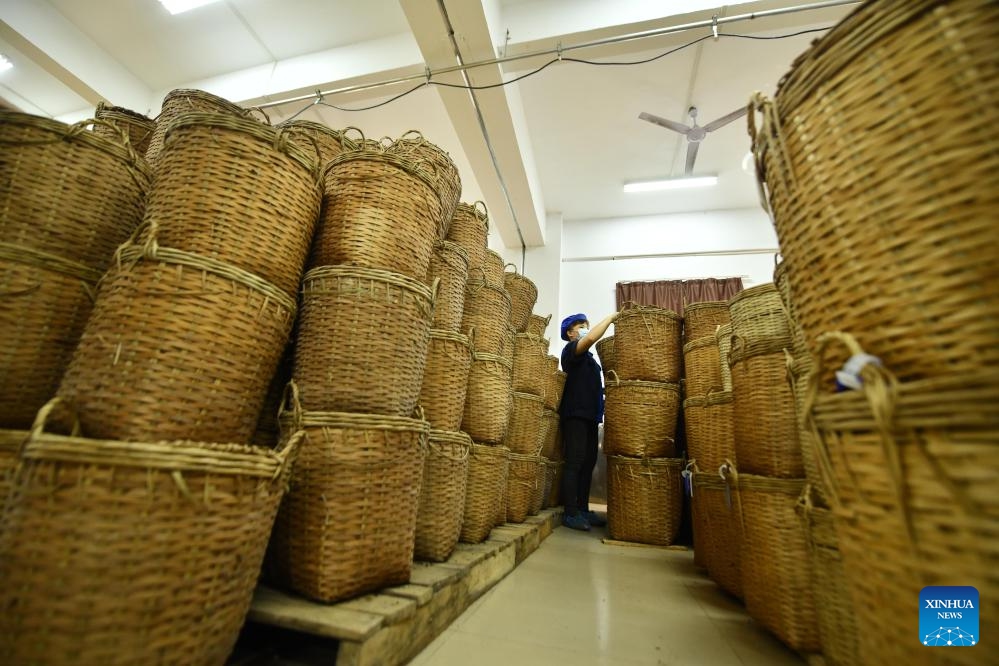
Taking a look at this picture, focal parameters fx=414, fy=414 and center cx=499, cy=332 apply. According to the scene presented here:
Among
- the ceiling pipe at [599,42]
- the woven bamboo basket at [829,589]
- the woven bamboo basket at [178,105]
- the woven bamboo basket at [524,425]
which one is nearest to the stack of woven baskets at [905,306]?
the woven bamboo basket at [829,589]

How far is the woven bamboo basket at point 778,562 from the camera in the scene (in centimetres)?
115

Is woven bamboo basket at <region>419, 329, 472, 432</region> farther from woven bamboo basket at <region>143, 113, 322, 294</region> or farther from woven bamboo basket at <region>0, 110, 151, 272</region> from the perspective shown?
woven bamboo basket at <region>0, 110, 151, 272</region>

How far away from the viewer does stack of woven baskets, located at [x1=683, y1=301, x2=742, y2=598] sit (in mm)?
1696

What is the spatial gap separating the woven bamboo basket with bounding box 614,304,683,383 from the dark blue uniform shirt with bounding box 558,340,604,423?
15.6 inches

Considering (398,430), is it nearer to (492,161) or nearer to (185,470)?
(185,470)

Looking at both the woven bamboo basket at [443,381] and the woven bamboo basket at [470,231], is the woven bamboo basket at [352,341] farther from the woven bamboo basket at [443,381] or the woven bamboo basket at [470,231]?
the woven bamboo basket at [470,231]

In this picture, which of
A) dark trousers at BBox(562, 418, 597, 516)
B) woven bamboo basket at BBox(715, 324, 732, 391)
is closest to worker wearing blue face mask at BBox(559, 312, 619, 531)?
dark trousers at BBox(562, 418, 597, 516)

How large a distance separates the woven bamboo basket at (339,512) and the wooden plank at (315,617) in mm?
46

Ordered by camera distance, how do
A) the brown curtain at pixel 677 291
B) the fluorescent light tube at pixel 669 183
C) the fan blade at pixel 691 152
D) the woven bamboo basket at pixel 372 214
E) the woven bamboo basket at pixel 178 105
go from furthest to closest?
the brown curtain at pixel 677 291
the fluorescent light tube at pixel 669 183
the fan blade at pixel 691 152
the woven bamboo basket at pixel 178 105
the woven bamboo basket at pixel 372 214

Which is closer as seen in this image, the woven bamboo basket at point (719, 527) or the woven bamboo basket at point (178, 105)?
the woven bamboo basket at point (178, 105)

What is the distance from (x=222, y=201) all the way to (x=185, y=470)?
62 centimetres

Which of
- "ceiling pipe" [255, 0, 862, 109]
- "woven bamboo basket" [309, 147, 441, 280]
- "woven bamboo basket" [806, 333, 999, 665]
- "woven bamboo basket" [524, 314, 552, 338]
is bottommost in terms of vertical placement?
"woven bamboo basket" [806, 333, 999, 665]

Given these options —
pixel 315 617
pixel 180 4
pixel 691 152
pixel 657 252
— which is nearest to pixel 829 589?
pixel 315 617

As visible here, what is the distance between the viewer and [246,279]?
3.12ft
